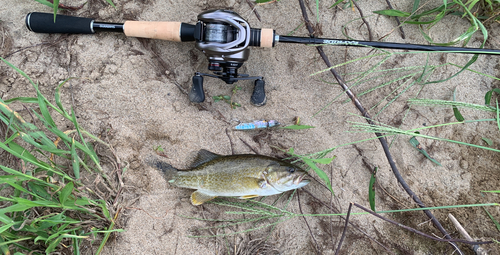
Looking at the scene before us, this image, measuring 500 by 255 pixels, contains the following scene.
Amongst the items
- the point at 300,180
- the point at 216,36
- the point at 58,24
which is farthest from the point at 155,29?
the point at 300,180

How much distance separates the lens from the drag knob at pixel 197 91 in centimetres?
285

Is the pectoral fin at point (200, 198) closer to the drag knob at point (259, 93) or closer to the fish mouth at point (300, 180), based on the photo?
the fish mouth at point (300, 180)

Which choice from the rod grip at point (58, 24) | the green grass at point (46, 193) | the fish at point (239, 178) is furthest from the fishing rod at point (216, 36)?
the green grass at point (46, 193)

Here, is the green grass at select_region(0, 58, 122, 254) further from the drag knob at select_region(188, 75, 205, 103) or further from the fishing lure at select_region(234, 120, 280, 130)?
the fishing lure at select_region(234, 120, 280, 130)

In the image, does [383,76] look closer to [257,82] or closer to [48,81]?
[257,82]

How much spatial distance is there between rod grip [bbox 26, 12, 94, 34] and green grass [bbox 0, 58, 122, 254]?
2.52ft

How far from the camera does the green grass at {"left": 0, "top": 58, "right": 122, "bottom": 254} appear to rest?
215 cm

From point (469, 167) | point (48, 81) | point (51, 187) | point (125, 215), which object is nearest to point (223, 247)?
point (125, 215)

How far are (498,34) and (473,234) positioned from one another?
7.19ft

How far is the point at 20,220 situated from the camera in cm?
237

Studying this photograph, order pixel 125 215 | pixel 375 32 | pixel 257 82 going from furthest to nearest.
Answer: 1. pixel 375 32
2. pixel 257 82
3. pixel 125 215

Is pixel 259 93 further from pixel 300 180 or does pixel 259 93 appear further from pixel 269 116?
pixel 300 180

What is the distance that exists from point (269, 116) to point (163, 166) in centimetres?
119

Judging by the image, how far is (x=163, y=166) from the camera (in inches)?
113
